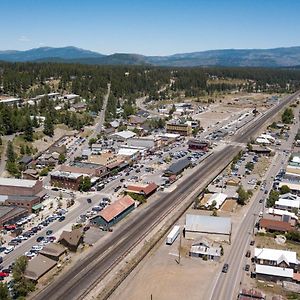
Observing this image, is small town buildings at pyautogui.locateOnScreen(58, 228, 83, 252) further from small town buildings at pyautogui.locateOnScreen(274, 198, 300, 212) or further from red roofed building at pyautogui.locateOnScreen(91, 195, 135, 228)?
small town buildings at pyautogui.locateOnScreen(274, 198, 300, 212)

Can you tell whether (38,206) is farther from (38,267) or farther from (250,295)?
(250,295)

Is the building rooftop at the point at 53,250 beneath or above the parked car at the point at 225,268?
above

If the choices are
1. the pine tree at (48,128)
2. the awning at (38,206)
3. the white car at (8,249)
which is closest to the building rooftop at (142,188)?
the awning at (38,206)

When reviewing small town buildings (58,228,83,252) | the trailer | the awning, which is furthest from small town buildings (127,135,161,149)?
small town buildings (58,228,83,252)

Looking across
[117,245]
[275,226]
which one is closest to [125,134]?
[275,226]

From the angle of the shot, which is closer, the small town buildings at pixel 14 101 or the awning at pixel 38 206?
the awning at pixel 38 206

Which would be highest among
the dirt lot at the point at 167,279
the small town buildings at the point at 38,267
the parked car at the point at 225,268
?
the small town buildings at the point at 38,267

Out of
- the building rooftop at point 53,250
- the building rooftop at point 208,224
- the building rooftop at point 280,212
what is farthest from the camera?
the building rooftop at point 280,212

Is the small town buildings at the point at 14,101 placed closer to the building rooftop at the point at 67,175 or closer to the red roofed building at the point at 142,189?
the building rooftop at the point at 67,175
